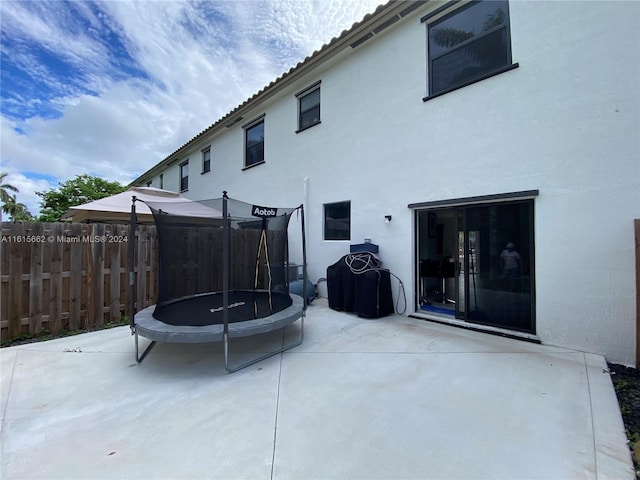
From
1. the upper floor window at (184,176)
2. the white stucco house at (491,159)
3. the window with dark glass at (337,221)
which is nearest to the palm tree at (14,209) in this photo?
the upper floor window at (184,176)

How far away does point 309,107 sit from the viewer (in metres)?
7.48

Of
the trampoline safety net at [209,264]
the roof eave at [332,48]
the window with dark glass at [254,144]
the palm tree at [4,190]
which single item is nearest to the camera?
the trampoline safety net at [209,264]

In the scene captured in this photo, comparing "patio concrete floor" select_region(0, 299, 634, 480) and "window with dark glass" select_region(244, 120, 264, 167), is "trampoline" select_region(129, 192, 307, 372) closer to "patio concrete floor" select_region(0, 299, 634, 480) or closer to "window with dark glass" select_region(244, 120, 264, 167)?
"patio concrete floor" select_region(0, 299, 634, 480)

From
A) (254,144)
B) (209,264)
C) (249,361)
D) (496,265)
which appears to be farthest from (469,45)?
(254,144)

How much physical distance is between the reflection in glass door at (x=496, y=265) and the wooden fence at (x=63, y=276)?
573 cm

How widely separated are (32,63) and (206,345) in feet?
20.9

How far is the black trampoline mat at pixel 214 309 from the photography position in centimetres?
368

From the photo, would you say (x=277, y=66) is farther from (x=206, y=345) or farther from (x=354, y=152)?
(x=206, y=345)

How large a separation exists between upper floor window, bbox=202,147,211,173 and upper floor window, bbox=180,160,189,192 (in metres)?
1.68

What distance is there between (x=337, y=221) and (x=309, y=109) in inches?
127

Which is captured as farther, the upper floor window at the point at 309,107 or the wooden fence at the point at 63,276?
the upper floor window at the point at 309,107

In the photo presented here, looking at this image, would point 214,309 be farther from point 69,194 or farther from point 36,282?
point 69,194

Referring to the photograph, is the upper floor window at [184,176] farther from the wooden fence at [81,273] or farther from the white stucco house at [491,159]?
the wooden fence at [81,273]

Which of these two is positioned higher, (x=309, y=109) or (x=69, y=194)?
(x=309, y=109)
